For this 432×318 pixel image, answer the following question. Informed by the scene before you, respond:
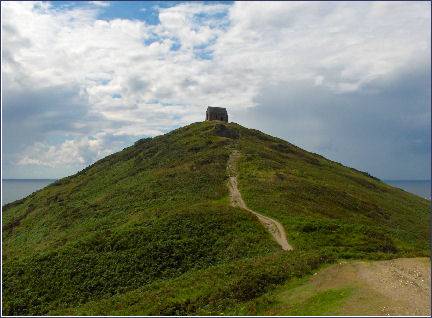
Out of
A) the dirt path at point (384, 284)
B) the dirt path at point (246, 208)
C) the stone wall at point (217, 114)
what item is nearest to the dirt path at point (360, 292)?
the dirt path at point (384, 284)

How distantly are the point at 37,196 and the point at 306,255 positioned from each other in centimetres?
7510

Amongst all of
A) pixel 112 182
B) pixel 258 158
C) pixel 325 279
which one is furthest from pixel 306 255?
pixel 112 182

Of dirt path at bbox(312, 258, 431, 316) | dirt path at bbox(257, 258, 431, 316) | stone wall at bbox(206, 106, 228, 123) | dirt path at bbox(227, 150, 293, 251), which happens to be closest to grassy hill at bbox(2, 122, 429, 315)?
dirt path at bbox(227, 150, 293, 251)

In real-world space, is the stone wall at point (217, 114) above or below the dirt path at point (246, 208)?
above

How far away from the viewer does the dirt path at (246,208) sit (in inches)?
1748

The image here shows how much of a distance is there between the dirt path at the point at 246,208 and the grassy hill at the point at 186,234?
1.03 meters

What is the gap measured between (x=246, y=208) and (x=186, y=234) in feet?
41.1

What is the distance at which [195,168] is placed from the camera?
249 feet

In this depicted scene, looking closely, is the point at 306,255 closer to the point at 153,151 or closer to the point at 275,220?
the point at 275,220

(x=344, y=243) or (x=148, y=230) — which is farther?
(x=148, y=230)

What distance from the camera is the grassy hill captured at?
104 ft

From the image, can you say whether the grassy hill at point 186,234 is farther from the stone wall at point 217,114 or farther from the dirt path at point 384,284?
the stone wall at point 217,114

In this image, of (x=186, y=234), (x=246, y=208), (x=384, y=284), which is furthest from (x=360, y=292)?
(x=246, y=208)

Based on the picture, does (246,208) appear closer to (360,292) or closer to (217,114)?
(360,292)
